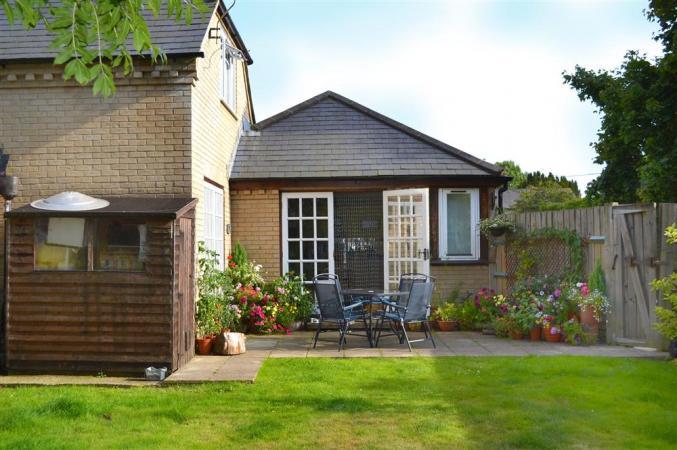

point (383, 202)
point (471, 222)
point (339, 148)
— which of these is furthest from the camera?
point (339, 148)

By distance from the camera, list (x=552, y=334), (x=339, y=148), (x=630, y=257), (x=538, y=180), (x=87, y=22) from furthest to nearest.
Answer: (x=538, y=180), (x=339, y=148), (x=552, y=334), (x=630, y=257), (x=87, y=22)

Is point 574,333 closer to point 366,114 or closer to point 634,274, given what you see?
point 634,274

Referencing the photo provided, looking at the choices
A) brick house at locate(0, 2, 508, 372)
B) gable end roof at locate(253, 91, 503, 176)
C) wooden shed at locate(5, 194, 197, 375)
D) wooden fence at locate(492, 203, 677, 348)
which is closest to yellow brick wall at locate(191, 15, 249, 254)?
brick house at locate(0, 2, 508, 372)

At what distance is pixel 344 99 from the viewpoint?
13.4 meters

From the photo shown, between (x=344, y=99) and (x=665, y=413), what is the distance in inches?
359

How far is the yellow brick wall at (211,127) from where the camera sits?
9.09 meters

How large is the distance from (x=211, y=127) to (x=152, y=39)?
1.67 metres

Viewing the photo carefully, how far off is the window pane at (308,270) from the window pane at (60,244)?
517 centimetres

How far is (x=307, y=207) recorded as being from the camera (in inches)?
478

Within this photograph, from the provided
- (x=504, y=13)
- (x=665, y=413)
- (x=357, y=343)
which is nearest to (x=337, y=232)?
(x=357, y=343)

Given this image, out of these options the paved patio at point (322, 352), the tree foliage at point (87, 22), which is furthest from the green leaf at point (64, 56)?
the paved patio at point (322, 352)

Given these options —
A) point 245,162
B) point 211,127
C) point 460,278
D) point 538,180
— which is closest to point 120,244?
point 211,127

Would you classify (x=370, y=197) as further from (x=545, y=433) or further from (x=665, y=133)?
(x=545, y=433)

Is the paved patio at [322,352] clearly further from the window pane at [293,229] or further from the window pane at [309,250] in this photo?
the window pane at [293,229]
